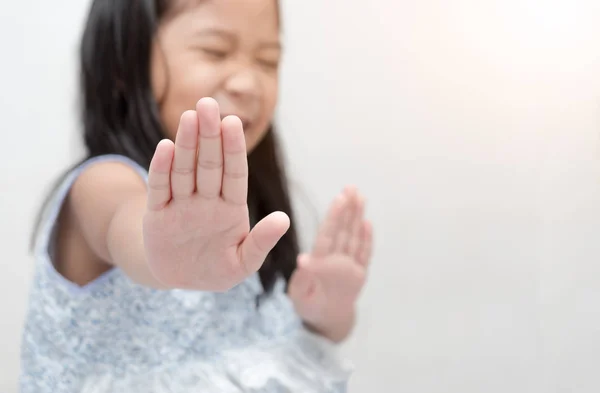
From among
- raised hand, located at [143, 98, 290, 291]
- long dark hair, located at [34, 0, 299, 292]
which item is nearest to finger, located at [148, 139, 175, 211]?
raised hand, located at [143, 98, 290, 291]

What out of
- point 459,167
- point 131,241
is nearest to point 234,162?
point 131,241

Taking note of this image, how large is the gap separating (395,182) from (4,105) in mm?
545

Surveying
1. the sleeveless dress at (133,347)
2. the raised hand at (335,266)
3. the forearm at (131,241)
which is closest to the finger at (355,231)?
the raised hand at (335,266)

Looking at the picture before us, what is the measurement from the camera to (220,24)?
0.58 metres

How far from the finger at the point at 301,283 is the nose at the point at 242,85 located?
0.57 feet

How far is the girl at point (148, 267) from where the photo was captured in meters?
0.50

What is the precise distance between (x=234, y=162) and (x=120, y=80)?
0.33 m

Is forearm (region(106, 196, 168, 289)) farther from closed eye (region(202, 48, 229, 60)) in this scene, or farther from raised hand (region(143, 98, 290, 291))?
closed eye (region(202, 48, 229, 60))

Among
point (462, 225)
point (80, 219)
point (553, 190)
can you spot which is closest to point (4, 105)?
point (80, 219)

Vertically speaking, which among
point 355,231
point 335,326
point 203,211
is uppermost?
point 203,211

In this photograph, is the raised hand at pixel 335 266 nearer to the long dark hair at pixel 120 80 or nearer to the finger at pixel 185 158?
the long dark hair at pixel 120 80

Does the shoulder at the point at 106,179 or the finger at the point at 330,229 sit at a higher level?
the shoulder at the point at 106,179

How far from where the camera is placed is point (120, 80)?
59 centimetres

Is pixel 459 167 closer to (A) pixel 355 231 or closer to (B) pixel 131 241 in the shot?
(A) pixel 355 231
